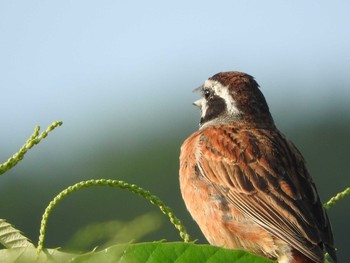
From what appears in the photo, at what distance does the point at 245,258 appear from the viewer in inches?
68.5

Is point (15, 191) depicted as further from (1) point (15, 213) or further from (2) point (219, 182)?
(2) point (219, 182)

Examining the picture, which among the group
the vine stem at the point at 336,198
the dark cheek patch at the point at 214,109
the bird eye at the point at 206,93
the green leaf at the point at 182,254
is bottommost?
the dark cheek patch at the point at 214,109

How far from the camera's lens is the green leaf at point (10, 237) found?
175 cm

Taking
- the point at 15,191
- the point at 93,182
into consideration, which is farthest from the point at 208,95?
the point at 15,191

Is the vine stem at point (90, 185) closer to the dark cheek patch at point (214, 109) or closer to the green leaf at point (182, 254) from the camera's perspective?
the green leaf at point (182, 254)

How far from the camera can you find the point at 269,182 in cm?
533

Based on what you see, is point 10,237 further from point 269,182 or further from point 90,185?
point 269,182

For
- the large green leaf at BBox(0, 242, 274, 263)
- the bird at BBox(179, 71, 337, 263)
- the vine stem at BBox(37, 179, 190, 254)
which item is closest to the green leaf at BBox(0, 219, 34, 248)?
the vine stem at BBox(37, 179, 190, 254)

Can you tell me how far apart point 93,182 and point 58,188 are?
35.5m

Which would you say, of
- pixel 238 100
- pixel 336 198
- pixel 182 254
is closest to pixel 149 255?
pixel 182 254

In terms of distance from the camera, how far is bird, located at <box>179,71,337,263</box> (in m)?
4.84

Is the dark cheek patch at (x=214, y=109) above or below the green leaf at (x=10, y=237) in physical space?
below

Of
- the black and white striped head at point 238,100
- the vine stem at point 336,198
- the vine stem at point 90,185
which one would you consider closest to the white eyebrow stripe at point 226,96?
the black and white striped head at point 238,100

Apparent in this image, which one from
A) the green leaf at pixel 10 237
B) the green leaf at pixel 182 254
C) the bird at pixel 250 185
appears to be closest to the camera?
the green leaf at pixel 182 254
